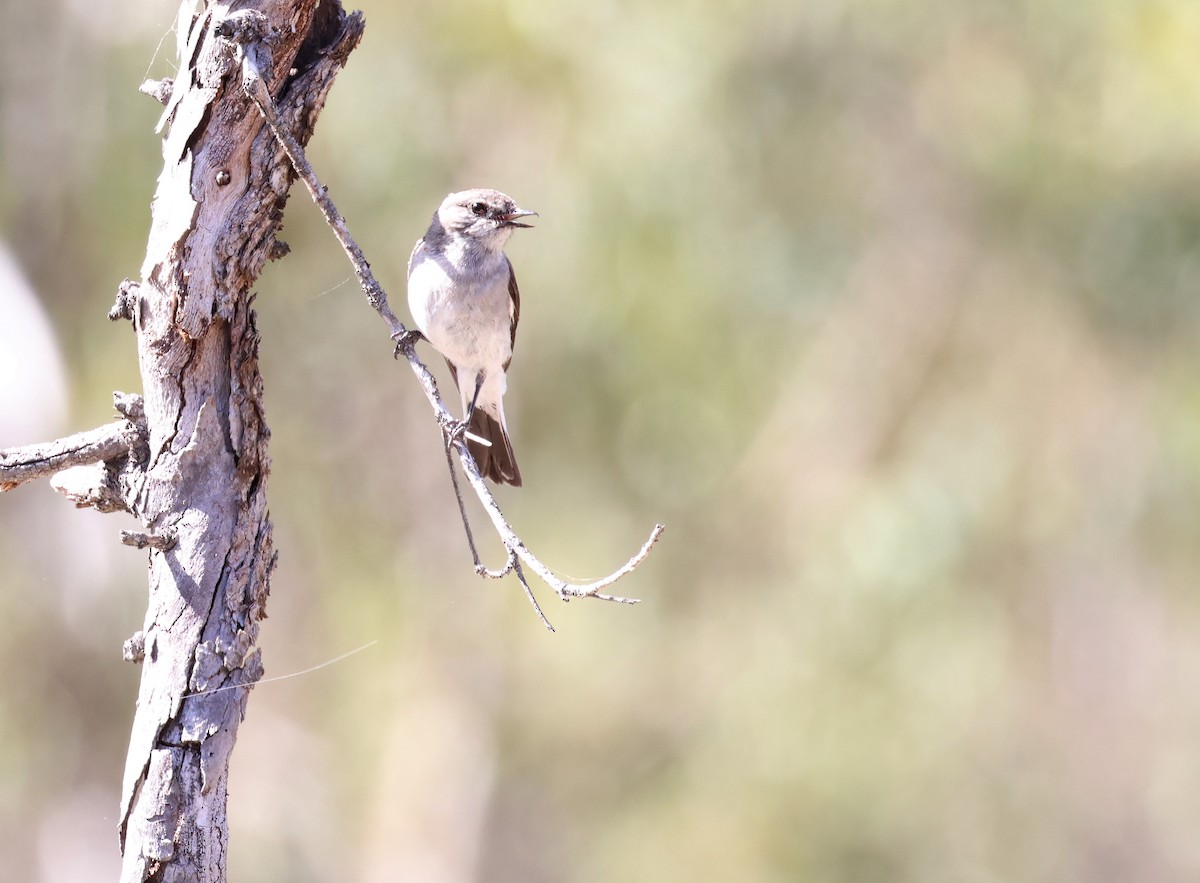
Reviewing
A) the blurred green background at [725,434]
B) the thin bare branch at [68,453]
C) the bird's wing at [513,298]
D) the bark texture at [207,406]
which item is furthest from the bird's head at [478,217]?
the blurred green background at [725,434]

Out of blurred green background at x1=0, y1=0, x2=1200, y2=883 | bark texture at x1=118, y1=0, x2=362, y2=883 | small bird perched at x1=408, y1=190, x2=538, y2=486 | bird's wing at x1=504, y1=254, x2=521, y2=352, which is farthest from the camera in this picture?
blurred green background at x1=0, y1=0, x2=1200, y2=883

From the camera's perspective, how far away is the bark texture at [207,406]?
8.11ft

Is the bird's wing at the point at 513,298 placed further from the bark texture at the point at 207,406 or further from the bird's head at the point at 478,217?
the bark texture at the point at 207,406

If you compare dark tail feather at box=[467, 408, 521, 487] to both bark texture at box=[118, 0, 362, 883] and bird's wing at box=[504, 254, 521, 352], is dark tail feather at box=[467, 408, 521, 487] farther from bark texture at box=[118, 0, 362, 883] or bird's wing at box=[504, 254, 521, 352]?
bark texture at box=[118, 0, 362, 883]

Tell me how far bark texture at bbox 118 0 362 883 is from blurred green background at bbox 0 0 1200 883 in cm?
505

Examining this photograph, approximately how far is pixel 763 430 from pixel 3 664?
498 cm

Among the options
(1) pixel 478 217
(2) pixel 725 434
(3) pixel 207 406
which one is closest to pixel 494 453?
(1) pixel 478 217

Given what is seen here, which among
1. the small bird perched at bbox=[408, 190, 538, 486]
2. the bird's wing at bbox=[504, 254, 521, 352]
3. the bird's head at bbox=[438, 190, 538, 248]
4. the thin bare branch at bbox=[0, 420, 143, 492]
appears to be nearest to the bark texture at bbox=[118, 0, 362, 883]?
the thin bare branch at bbox=[0, 420, 143, 492]

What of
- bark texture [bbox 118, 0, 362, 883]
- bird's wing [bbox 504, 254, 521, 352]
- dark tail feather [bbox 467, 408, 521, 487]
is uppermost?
bird's wing [bbox 504, 254, 521, 352]

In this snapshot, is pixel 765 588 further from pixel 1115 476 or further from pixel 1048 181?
pixel 1048 181

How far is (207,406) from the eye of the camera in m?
2.59

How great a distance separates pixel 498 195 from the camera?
14.2ft

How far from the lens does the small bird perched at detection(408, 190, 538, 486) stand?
4.18 metres

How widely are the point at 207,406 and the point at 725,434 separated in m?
6.00
